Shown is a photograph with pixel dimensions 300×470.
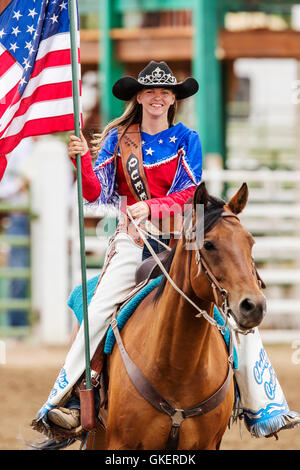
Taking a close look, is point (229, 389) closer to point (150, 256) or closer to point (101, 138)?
point (150, 256)

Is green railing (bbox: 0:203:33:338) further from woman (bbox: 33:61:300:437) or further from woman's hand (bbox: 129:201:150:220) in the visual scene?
woman's hand (bbox: 129:201:150:220)

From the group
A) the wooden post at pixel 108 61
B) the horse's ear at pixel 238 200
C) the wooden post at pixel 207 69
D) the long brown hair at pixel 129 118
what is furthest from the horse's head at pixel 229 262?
the wooden post at pixel 108 61

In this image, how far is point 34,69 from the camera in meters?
5.00

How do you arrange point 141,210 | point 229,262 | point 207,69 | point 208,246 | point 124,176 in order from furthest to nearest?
point 207,69, point 124,176, point 141,210, point 208,246, point 229,262

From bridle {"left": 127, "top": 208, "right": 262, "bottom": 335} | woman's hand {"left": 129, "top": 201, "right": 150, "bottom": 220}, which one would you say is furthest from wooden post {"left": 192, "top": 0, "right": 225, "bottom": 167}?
bridle {"left": 127, "top": 208, "right": 262, "bottom": 335}

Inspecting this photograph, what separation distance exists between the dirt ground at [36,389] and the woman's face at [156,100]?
6.68ft

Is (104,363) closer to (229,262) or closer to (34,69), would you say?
(229,262)

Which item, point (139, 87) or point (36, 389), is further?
point (36, 389)

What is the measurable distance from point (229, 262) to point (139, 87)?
1397 mm

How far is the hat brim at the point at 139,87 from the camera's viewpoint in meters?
4.83

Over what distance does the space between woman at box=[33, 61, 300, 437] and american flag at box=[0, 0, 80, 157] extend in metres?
0.31

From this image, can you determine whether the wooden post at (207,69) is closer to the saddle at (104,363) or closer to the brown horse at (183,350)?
the saddle at (104,363)

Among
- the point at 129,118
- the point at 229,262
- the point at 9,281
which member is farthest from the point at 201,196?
the point at 9,281
